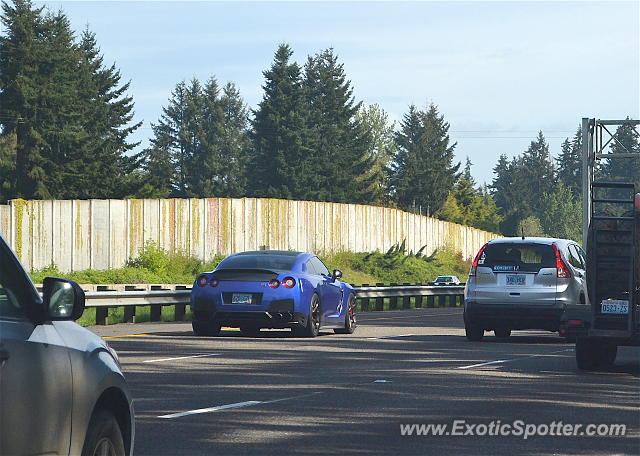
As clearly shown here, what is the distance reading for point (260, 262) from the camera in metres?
22.6

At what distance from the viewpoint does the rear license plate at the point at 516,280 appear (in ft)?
72.7

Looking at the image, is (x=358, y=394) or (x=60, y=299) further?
(x=358, y=394)

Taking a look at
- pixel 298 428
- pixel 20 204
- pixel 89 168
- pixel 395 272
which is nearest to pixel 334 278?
pixel 298 428

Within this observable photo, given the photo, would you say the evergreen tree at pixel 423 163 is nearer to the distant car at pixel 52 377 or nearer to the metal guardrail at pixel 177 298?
the metal guardrail at pixel 177 298

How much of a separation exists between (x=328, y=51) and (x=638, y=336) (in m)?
120

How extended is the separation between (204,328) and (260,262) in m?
1.42

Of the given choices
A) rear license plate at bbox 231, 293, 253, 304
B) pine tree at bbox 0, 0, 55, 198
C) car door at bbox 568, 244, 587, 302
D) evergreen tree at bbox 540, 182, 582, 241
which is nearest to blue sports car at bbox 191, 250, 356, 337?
rear license plate at bbox 231, 293, 253, 304

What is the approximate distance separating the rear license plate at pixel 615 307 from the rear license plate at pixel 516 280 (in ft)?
17.1

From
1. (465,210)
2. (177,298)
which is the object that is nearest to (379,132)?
(465,210)

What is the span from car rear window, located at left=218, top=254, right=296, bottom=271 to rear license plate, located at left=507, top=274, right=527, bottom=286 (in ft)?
11.7

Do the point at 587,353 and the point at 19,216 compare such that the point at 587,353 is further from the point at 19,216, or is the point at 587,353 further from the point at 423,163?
the point at 423,163

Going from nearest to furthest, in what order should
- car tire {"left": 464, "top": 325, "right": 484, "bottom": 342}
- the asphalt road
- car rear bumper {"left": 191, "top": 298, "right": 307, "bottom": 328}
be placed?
the asphalt road
car rear bumper {"left": 191, "top": 298, "right": 307, "bottom": 328}
car tire {"left": 464, "top": 325, "right": 484, "bottom": 342}

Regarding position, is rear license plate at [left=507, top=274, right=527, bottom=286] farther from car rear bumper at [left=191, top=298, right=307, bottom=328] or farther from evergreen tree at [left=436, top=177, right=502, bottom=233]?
evergreen tree at [left=436, top=177, right=502, bottom=233]

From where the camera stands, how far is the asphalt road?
10094 millimetres
